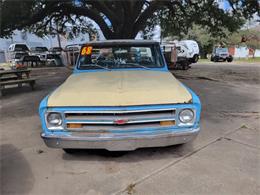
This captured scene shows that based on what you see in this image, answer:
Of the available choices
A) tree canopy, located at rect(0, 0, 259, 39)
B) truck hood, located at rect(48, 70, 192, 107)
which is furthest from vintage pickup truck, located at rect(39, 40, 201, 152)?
tree canopy, located at rect(0, 0, 259, 39)

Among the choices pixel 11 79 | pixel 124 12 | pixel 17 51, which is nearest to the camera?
pixel 11 79

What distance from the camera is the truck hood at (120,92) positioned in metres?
2.95

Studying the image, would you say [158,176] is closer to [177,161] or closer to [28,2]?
[177,161]

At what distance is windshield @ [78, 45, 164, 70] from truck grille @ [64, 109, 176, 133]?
1724 mm

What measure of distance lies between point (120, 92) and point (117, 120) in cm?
40

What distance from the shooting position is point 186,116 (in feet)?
9.99

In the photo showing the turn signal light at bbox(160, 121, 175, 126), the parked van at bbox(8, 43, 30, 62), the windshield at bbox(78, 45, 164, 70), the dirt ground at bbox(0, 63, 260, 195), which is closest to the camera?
the dirt ground at bbox(0, 63, 260, 195)

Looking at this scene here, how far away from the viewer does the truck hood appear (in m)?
2.95

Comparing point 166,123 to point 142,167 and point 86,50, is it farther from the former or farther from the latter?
point 86,50

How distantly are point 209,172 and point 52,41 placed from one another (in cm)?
4532

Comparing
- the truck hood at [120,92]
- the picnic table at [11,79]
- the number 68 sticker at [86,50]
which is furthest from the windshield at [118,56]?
the picnic table at [11,79]

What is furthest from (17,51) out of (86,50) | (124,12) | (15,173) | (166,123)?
(166,123)

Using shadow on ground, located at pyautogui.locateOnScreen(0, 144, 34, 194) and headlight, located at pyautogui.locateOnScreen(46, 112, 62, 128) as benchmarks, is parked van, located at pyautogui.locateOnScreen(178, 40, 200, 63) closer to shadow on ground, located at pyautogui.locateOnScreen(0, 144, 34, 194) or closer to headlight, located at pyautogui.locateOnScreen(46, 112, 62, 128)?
shadow on ground, located at pyautogui.locateOnScreen(0, 144, 34, 194)

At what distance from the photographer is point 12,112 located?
6039mm
